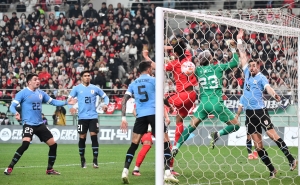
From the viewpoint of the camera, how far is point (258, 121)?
10.9 metres

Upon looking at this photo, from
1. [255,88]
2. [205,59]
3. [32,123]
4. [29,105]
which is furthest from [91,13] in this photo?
[205,59]

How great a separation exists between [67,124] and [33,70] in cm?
419

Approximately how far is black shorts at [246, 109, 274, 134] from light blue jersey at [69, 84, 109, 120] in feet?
11.0

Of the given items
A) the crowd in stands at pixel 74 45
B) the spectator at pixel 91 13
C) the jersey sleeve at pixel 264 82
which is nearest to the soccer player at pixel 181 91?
the jersey sleeve at pixel 264 82

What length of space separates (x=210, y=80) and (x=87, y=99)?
3707 millimetres

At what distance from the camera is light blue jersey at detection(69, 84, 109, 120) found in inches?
504

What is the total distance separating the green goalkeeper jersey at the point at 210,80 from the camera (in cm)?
997

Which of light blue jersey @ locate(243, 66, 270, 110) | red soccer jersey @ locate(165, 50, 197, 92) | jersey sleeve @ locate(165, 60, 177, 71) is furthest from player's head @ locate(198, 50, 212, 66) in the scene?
light blue jersey @ locate(243, 66, 270, 110)

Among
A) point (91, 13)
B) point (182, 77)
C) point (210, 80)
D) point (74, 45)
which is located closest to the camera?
point (210, 80)

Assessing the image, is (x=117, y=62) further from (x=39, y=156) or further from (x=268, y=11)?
(x=268, y=11)

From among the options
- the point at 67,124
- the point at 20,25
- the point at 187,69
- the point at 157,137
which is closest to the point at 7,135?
the point at 67,124

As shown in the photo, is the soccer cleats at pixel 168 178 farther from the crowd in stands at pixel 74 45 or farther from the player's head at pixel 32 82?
the crowd in stands at pixel 74 45

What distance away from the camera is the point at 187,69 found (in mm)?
9875

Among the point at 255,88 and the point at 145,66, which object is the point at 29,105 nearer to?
the point at 145,66
